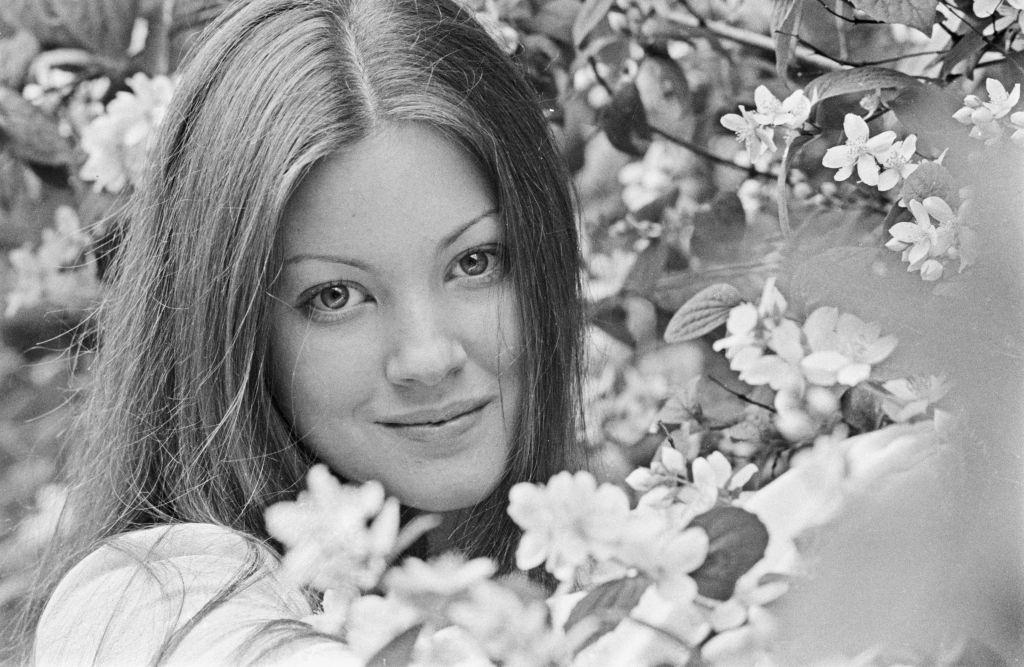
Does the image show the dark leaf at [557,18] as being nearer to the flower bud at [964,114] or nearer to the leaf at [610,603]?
the flower bud at [964,114]

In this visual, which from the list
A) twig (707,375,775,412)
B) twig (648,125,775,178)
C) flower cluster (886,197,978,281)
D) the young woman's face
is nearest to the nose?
the young woman's face

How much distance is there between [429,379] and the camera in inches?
30.5

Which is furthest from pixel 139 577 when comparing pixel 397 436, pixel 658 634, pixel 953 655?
pixel 953 655

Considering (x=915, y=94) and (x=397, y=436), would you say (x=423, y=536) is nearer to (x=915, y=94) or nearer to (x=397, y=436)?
(x=397, y=436)

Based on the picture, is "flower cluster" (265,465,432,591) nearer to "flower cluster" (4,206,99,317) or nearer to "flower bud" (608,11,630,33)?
"flower cluster" (4,206,99,317)

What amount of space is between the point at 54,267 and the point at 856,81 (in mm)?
806

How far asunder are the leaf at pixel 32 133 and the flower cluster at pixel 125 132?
0.22ft

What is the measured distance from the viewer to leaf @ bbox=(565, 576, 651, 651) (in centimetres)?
53

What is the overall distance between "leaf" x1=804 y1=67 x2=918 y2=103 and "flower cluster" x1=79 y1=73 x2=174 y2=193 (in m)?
0.62

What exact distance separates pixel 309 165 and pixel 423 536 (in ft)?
1.00

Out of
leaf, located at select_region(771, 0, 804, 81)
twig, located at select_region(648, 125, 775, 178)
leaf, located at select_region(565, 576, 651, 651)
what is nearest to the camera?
leaf, located at select_region(565, 576, 651, 651)

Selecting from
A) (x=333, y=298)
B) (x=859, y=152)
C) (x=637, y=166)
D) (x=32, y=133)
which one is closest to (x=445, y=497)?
(x=333, y=298)

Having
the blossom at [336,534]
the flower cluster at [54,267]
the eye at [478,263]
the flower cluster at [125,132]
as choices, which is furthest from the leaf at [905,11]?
the flower cluster at [54,267]

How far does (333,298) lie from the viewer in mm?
796
